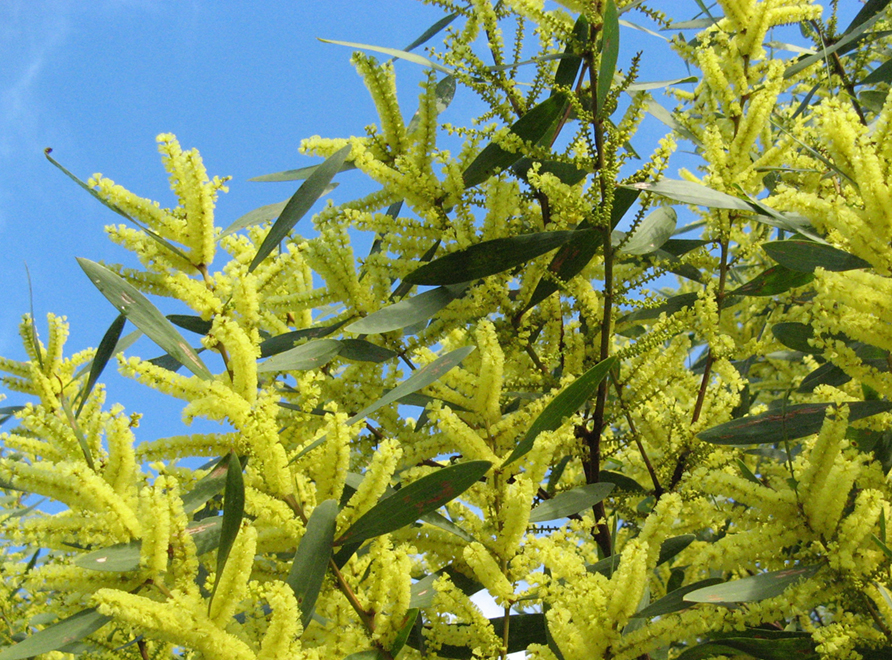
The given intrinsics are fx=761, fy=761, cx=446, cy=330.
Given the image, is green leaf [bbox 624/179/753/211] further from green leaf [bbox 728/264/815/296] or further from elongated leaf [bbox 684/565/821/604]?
elongated leaf [bbox 684/565/821/604]

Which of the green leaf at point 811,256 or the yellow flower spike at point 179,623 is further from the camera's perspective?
the green leaf at point 811,256

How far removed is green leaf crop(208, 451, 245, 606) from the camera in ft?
4.67

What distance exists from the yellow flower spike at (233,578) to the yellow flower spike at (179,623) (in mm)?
25

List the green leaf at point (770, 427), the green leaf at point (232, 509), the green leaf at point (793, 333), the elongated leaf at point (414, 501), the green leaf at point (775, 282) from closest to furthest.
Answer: the green leaf at point (232, 509)
the elongated leaf at point (414, 501)
the green leaf at point (770, 427)
the green leaf at point (775, 282)
the green leaf at point (793, 333)

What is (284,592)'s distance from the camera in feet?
4.35

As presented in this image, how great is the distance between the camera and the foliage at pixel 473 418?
1.54m

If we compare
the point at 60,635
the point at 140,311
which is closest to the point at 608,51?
the point at 140,311

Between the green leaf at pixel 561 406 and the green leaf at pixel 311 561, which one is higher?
the green leaf at pixel 561 406

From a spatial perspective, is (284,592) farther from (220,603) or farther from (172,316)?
(172,316)

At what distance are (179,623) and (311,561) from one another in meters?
0.26

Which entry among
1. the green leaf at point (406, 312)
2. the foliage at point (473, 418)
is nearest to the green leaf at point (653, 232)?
the foliage at point (473, 418)

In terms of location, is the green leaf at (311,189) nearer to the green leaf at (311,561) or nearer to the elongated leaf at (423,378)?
the elongated leaf at (423,378)

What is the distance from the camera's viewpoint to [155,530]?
1.45 m

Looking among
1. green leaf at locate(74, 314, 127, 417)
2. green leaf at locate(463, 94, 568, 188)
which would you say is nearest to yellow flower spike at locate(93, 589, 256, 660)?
green leaf at locate(74, 314, 127, 417)
